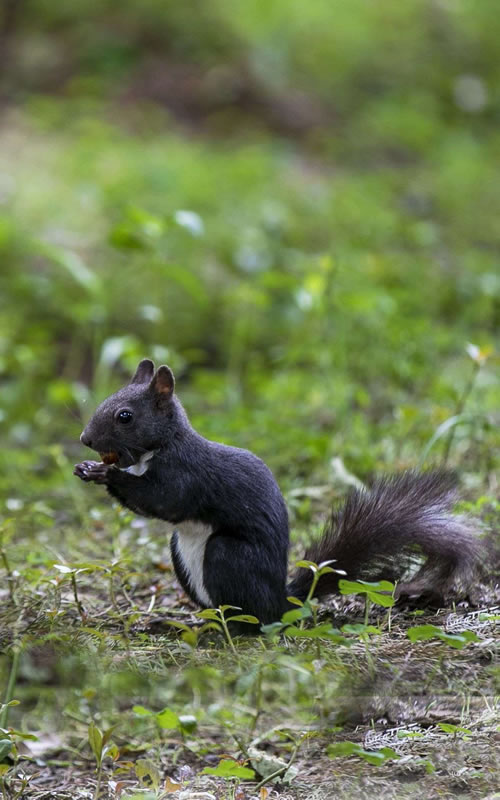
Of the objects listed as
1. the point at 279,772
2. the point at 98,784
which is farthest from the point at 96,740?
the point at 279,772

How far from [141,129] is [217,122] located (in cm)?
89

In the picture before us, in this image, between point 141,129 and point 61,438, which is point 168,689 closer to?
point 61,438

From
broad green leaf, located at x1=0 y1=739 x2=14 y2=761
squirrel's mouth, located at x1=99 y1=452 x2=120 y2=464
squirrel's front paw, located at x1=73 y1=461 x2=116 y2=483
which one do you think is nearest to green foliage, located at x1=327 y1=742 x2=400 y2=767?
broad green leaf, located at x1=0 y1=739 x2=14 y2=761

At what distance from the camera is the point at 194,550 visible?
291 cm

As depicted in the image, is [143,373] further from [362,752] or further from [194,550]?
[362,752]

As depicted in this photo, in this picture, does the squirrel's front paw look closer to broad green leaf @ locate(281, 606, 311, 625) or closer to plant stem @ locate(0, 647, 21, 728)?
plant stem @ locate(0, 647, 21, 728)

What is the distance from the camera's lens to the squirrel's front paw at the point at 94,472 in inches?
111

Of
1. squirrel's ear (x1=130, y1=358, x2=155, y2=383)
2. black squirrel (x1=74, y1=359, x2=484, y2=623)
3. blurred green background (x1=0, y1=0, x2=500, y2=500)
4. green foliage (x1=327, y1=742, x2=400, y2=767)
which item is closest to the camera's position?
green foliage (x1=327, y1=742, x2=400, y2=767)

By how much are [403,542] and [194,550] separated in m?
0.61

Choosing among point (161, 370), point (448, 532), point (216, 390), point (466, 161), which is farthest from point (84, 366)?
point (466, 161)

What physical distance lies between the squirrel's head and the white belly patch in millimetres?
269

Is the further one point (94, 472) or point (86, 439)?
point (86, 439)

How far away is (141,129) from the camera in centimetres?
975

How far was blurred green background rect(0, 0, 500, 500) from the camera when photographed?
508cm
